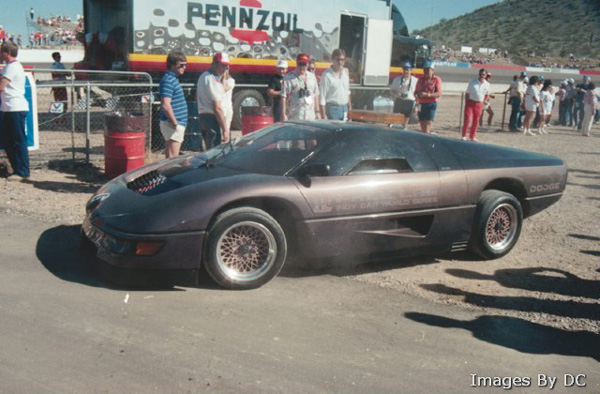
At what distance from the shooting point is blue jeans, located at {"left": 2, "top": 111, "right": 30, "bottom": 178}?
794cm

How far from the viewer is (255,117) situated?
33.4ft

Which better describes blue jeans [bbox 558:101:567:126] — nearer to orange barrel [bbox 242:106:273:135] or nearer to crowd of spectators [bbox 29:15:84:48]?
orange barrel [bbox 242:106:273:135]

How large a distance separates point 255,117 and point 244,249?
19.3ft

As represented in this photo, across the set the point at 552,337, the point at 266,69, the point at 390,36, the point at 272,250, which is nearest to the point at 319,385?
A: the point at 272,250

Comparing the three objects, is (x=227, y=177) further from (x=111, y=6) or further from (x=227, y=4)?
(x=111, y=6)

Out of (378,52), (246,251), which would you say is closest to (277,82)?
(378,52)

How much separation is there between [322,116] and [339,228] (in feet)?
14.9

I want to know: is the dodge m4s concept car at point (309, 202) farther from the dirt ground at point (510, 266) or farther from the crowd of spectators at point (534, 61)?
the crowd of spectators at point (534, 61)

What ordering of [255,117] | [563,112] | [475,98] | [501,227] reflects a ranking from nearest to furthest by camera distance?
[501,227]
[255,117]
[475,98]
[563,112]

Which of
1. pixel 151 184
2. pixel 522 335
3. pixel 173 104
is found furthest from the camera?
pixel 173 104

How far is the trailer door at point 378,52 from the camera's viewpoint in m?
16.5

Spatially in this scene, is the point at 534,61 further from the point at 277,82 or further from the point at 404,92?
the point at 277,82

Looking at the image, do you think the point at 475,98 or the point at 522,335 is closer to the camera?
the point at 522,335

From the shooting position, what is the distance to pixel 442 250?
547 centimetres
